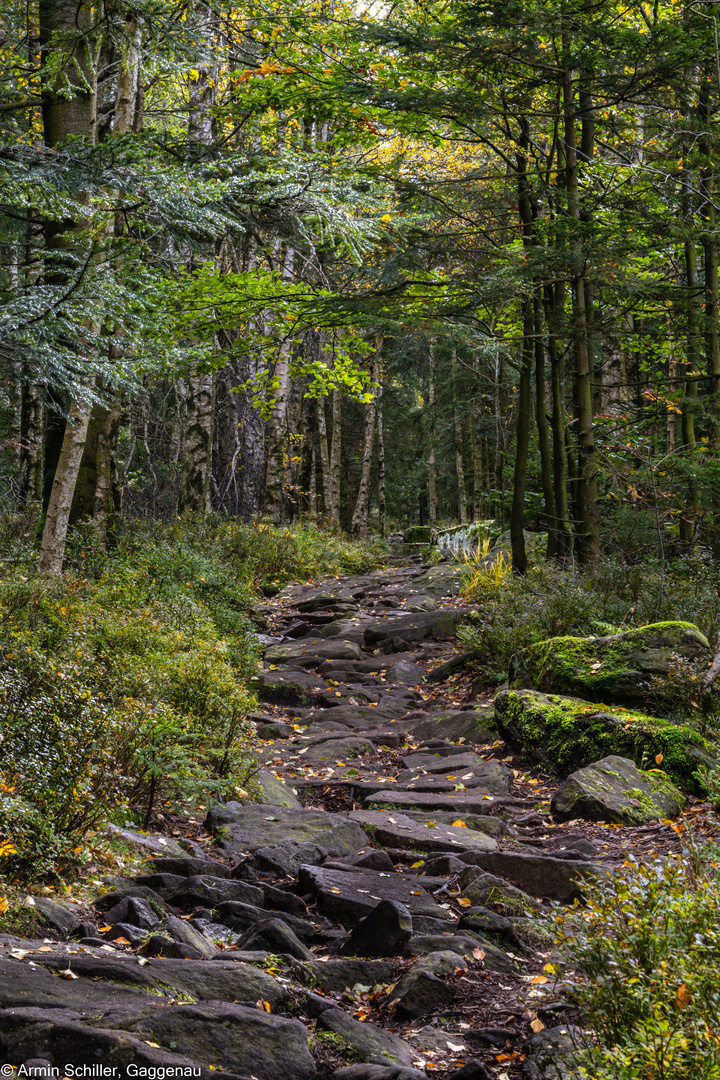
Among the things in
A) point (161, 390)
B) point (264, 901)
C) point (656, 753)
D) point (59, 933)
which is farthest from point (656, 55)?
point (161, 390)

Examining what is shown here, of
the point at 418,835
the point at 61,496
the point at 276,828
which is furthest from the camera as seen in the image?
the point at 61,496

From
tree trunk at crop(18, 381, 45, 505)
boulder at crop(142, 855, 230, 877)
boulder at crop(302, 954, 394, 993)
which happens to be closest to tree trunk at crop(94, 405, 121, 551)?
tree trunk at crop(18, 381, 45, 505)

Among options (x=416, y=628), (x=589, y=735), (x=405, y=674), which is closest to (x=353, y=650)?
(x=405, y=674)

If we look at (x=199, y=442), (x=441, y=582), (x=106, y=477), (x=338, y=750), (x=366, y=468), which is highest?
(x=199, y=442)

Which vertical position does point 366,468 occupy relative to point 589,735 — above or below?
above

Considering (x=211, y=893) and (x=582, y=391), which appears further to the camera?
(x=582, y=391)

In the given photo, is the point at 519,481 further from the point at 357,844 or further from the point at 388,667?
the point at 357,844

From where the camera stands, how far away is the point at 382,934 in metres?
3.63

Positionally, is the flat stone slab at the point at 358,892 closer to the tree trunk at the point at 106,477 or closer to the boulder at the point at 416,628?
the boulder at the point at 416,628

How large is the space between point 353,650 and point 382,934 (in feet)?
22.9

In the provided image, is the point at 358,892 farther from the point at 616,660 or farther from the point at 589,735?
the point at 616,660

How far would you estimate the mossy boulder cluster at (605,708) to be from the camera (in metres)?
6.04

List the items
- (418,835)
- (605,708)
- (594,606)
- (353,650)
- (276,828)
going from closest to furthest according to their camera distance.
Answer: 1. (276,828)
2. (418,835)
3. (605,708)
4. (594,606)
5. (353,650)

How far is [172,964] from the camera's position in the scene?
291 centimetres
